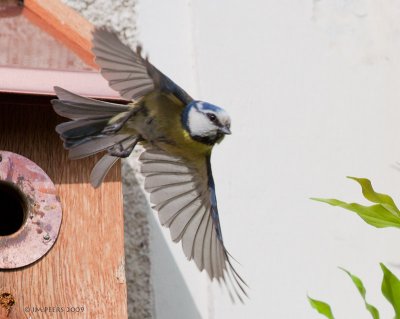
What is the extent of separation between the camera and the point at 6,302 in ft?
7.00

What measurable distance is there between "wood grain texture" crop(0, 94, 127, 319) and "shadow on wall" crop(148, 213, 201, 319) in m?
0.51

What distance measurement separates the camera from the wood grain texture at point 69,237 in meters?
2.17

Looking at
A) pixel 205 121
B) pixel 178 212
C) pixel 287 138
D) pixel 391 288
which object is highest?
pixel 287 138

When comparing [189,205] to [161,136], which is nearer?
[161,136]

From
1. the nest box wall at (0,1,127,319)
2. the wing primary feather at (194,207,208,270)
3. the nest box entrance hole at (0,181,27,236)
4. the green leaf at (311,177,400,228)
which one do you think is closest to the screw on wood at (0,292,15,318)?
the nest box wall at (0,1,127,319)

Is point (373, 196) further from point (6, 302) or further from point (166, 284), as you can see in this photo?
point (166, 284)

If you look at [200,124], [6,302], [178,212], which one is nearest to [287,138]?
[178,212]

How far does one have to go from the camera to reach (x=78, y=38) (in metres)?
2.25

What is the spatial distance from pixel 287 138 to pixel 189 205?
537 millimetres

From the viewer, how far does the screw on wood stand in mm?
2127

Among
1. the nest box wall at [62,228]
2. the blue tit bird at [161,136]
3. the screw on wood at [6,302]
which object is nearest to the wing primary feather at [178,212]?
the blue tit bird at [161,136]

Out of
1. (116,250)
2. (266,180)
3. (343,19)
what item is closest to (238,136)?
(266,180)

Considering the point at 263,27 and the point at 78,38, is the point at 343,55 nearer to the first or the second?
the point at 263,27

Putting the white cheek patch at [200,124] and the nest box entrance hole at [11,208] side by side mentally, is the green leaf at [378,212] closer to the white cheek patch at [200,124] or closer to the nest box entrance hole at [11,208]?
the white cheek patch at [200,124]
